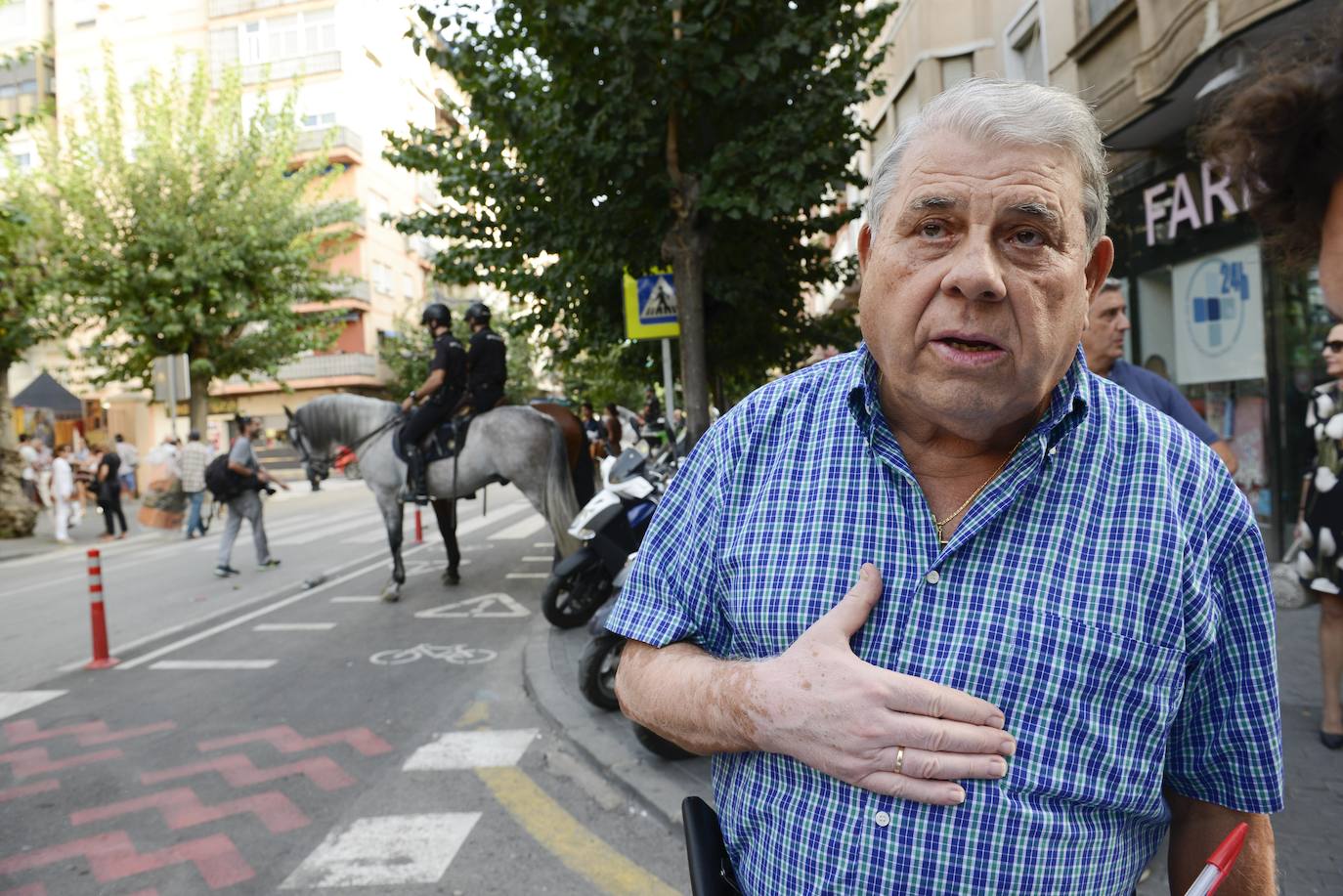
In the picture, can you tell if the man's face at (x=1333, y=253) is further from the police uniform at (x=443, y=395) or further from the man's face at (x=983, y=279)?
the police uniform at (x=443, y=395)

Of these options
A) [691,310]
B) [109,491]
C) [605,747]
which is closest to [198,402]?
[109,491]

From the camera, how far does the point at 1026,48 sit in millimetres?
12438

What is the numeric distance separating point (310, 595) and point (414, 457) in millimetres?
1996

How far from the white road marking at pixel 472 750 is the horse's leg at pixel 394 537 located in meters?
4.23

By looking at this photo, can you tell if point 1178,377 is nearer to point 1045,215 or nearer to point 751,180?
point 751,180

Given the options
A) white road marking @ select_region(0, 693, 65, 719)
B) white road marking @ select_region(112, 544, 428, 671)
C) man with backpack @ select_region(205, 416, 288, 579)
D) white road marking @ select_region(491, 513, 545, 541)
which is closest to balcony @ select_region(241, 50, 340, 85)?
white road marking @ select_region(491, 513, 545, 541)

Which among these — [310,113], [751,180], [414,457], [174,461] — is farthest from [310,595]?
[310,113]

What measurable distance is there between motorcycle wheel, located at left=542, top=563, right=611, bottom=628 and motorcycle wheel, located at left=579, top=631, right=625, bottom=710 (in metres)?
1.85

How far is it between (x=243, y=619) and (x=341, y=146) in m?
34.7

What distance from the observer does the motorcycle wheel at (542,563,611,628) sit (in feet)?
22.9

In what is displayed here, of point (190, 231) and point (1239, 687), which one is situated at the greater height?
point (190, 231)

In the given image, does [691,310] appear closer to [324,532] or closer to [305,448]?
[305,448]

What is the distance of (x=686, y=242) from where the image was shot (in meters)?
7.96

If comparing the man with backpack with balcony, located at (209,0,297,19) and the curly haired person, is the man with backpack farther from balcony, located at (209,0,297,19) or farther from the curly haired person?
balcony, located at (209,0,297,19)
